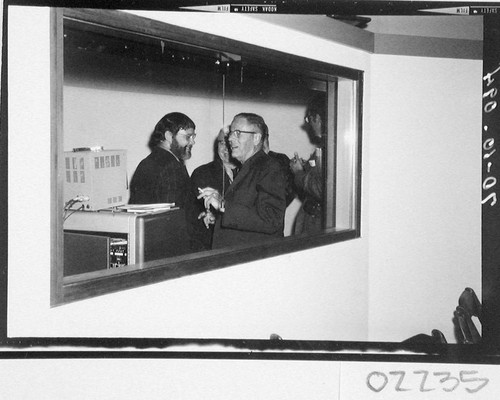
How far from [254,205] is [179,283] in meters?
0.51

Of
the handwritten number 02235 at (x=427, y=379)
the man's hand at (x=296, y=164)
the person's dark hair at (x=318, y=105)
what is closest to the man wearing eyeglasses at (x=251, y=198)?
the man's hand at (x=296, y=164)

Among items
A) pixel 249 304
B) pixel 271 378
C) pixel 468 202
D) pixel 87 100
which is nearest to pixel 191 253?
pixel 249 304

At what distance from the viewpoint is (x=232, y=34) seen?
1288 millimetres

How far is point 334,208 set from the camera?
5.02ft

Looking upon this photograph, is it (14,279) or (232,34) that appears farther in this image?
(232,34)

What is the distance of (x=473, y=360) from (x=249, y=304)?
0.57 metres

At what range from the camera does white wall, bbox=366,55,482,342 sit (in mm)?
1209

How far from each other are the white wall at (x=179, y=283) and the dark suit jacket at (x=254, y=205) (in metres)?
0.20

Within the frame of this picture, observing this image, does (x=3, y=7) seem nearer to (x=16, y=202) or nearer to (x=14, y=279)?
(x=16, y=202)

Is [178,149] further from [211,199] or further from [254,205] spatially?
[254,205]

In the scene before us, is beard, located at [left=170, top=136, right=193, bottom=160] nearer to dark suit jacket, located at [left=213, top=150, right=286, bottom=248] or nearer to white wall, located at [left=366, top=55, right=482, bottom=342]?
dark suit jacket, located at [left=213, top=150, right=286, bottom=248]

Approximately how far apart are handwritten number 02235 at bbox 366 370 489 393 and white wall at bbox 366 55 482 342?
0.09 metres

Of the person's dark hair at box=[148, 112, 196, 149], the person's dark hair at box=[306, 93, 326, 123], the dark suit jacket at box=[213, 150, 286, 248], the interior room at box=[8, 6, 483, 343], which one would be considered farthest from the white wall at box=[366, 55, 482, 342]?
the person's dark hair at box=[148, 112, 196, 149]

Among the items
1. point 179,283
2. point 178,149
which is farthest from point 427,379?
point 178,149
